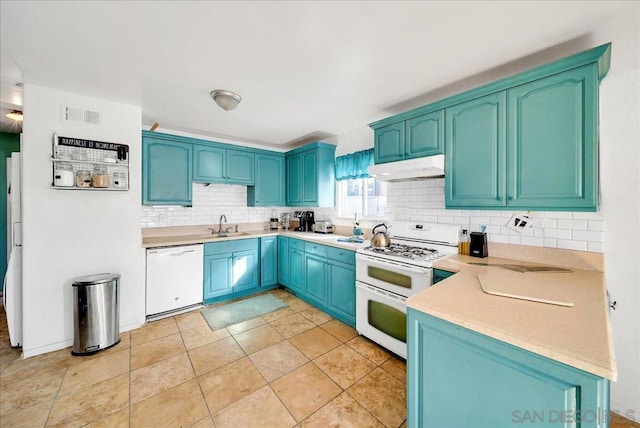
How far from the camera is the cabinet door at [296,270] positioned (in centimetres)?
347

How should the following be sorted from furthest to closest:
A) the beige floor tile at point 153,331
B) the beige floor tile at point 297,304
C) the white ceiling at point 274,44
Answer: the beige floor tile at point 297,304 < the beige floor tile at point 153,331 < the white ceiling at point 274,44

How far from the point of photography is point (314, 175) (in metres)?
3.80

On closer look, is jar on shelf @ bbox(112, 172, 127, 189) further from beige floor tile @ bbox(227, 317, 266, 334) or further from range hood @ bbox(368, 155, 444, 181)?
range hood @ bbox(368, 155, 444, 181)

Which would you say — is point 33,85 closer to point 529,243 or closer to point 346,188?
point 346,188

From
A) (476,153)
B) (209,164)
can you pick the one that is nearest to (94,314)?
(209,164)

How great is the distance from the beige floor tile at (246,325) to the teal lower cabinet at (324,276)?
2.41 ft

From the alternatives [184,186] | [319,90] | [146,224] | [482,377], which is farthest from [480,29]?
[146,224]

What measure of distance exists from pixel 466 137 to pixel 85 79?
3286mm

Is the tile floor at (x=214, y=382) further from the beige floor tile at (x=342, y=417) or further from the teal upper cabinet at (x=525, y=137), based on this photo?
the teal upper cabinet at (x=525, y=137)

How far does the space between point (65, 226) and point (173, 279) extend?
1.15 m

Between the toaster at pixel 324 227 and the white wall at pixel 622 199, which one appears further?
the toaster at pixel 324 227

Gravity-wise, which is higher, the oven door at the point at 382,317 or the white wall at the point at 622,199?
the white wall at the point at 622,199

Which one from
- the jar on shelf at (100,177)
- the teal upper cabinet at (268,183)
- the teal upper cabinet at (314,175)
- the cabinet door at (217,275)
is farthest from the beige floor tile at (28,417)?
the teal upper cabinet at (314,175)

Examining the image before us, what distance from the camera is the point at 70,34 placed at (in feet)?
5.19
